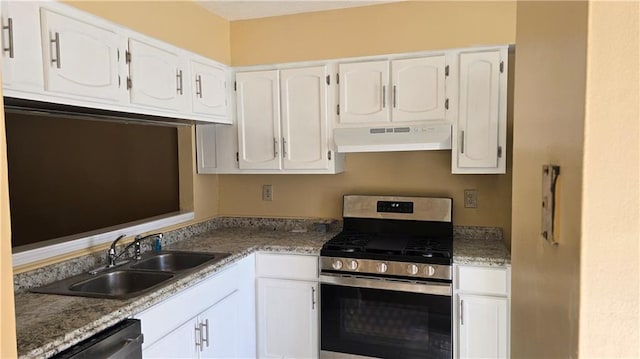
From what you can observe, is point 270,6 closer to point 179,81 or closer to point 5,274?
point 179,81

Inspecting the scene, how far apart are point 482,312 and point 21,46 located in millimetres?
2491

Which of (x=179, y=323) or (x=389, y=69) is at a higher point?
(x=389, y=69)

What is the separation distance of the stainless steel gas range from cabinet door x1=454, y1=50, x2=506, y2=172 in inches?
23.3

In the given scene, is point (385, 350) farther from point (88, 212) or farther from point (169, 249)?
point (88, 212)

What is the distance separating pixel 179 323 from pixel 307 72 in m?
1.75

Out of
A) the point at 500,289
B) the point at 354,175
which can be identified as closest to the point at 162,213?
the point at 354,175

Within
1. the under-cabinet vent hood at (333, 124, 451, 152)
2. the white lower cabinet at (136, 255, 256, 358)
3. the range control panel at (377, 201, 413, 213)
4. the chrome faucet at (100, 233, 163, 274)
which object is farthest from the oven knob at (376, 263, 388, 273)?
the chrome faucet at (100, 233, 163, 274)

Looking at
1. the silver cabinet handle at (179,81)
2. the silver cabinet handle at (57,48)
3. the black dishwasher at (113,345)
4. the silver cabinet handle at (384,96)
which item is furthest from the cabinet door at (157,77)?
the silver cabinet handle at (384,96)

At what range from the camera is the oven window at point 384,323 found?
238 centimetres

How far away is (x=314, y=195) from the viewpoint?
322 centimetres

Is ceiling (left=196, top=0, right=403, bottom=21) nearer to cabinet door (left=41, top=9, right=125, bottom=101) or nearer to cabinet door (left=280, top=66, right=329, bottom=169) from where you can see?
cabinet door (left=280, top=66, right=329, bottom=169)

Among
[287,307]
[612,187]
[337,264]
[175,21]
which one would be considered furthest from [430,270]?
[175,21]

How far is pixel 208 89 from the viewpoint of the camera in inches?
109

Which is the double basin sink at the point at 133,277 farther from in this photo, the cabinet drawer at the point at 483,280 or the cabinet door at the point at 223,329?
the cabinet drawer at the point at 483,280
